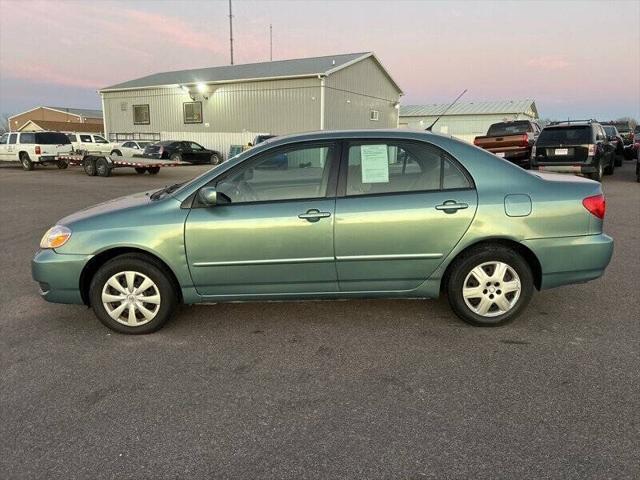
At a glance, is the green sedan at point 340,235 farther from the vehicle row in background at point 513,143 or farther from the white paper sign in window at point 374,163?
the vehicle row in background at point 513,143

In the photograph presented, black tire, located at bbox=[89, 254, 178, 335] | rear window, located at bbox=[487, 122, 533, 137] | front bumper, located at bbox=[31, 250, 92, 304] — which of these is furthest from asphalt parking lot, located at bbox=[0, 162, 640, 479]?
rear window, located at bbox=[487, 122, 533, 137]

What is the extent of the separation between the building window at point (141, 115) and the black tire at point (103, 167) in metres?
14.8

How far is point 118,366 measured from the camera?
3492 millimetres

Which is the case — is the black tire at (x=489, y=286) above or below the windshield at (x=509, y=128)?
below

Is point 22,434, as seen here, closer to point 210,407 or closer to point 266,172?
point 210,407

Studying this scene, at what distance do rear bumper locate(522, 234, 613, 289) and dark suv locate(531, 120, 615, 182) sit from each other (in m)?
9.68

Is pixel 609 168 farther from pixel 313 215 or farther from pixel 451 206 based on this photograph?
Result: pixel 313 215

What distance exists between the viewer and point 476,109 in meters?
57.1

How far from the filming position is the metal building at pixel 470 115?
55625 millimetres

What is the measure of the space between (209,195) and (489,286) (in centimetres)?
235

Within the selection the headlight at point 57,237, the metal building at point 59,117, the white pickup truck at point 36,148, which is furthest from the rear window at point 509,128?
the metal building at point 59,117

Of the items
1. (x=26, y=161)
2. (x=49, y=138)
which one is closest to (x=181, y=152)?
(x=49, y=138)

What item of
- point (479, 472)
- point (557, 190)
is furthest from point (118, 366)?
point (557, 190)

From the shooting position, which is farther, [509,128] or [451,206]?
[509,128]
